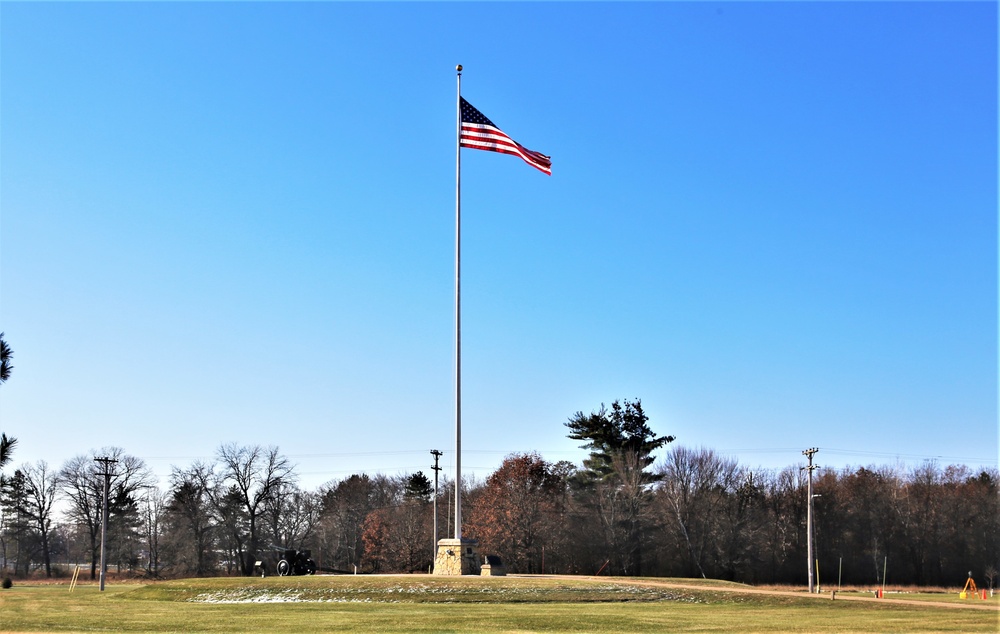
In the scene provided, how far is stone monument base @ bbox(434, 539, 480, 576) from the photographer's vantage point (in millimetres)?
36594

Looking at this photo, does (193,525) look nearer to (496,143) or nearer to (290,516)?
(290,516)

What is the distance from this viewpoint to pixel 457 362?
37.2 meters

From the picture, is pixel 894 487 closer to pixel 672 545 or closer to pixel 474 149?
pixel 672 545

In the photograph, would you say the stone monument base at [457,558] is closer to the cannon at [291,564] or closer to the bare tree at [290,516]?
the cannon at [291,564]

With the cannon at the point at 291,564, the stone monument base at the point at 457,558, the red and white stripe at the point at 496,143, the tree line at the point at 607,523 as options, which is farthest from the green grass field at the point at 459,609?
the tree line at the point at 607,523

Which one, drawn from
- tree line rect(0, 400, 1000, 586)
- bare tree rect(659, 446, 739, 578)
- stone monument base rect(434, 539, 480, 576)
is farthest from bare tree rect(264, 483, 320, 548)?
stone monument base rect(434, 539, 480, 576)

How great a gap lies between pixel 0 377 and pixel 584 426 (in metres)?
69.7

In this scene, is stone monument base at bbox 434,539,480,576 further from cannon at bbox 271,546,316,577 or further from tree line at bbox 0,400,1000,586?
tree line at bbox 0,400,1000,586

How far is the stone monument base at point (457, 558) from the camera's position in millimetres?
36594

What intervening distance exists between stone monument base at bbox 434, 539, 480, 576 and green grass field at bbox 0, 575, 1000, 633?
1.69 m

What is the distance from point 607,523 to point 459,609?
4752cm

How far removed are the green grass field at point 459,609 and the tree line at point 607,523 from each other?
127ft

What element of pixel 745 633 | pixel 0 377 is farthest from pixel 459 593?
pixel 0 377

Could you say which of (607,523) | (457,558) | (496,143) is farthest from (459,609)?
(607,523)
